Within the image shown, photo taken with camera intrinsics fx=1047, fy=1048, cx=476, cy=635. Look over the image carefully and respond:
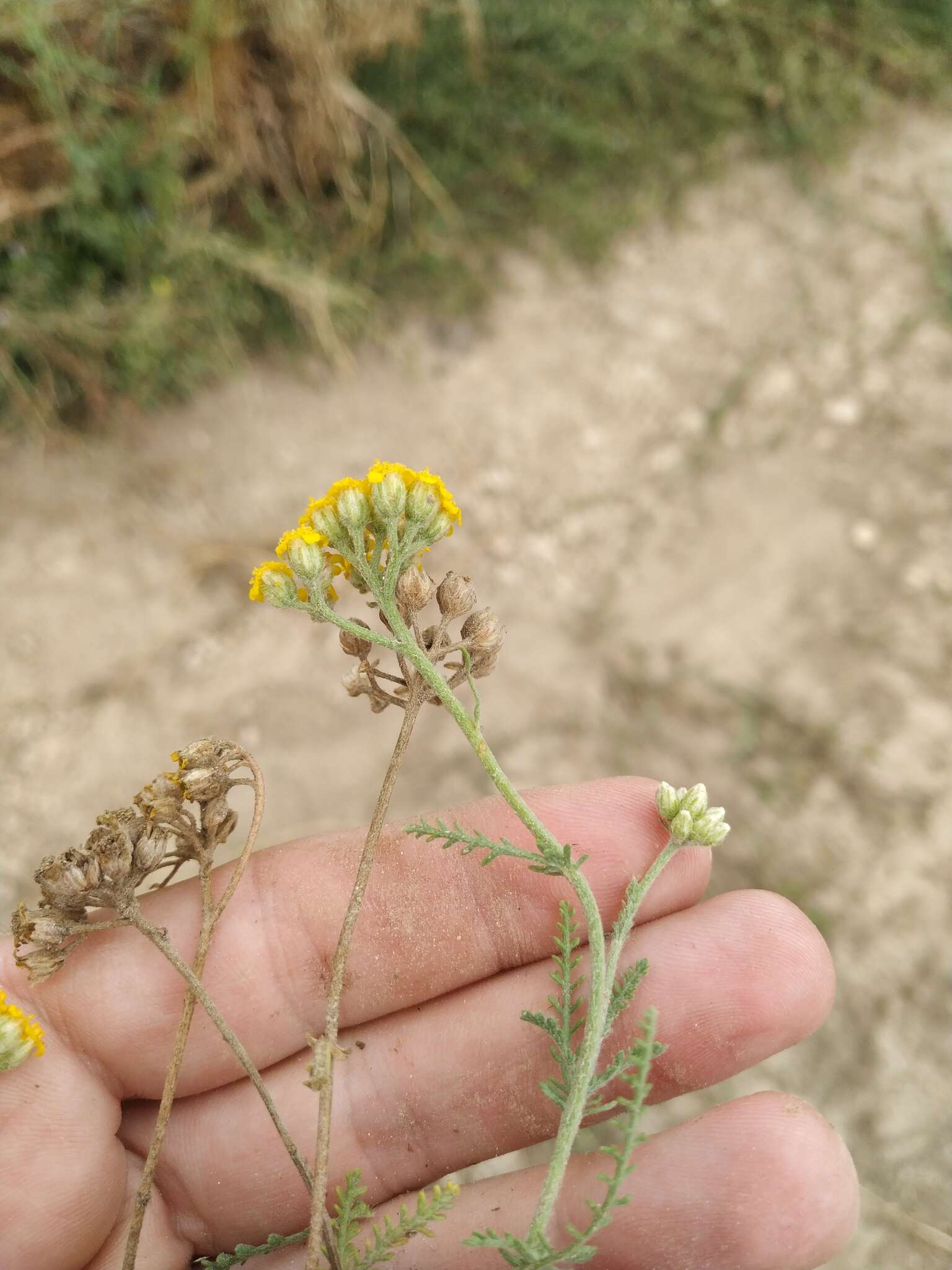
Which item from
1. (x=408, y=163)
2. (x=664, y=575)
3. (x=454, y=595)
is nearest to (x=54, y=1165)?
(x=454, y=595)

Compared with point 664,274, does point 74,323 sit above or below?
above

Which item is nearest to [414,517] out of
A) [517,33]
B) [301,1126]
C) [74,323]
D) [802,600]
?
[301,1126]

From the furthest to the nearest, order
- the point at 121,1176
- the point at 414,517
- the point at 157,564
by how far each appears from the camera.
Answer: the point at 157,564
the point at 121,1176
the point at 414,517

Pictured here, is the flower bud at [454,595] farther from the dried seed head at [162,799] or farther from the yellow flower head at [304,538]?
the dried seed head at [162,799]

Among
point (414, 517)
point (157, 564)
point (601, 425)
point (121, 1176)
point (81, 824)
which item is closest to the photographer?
point (414, 517)

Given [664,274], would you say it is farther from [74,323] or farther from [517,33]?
[74,323]

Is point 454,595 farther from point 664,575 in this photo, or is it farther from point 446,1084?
point 664,575
